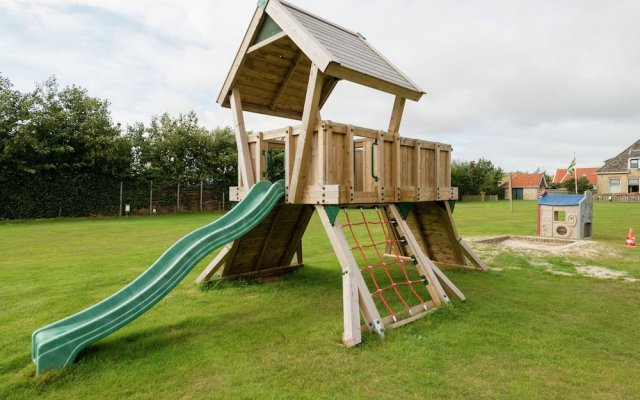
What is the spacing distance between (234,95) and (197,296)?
362 cm

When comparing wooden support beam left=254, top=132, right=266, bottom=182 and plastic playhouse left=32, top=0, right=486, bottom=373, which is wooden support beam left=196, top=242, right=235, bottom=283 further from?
wooden support beam left=254, top=132, right=266, bottom=182

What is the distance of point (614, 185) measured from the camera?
51.9 metres

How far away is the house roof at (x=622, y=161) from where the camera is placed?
166 feet

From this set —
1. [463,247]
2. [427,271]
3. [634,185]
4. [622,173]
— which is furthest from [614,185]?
[427,271]

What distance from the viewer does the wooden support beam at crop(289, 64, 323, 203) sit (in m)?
5.52

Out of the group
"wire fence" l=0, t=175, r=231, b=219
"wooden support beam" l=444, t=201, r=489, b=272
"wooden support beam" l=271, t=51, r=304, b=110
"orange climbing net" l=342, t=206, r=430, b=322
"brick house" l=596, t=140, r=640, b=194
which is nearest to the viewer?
"orange climbing net" l=342, t=206, r=430, b=322

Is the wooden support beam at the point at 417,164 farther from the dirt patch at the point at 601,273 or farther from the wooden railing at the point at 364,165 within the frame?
the dirt patch at the point at 601,273

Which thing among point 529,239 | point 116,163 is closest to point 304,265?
point 529,239

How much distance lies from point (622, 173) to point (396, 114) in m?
58.3

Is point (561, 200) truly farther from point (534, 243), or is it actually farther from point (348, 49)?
point (348, 49)

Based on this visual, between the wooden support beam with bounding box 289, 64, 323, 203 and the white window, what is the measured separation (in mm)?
60551

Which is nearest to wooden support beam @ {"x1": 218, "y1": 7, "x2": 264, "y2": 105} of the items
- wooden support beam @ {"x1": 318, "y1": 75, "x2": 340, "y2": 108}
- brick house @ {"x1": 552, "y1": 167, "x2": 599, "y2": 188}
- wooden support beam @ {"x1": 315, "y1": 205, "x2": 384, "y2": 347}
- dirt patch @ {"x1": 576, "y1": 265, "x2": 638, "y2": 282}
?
wooden support beam @ {"x1": 318, "y1": 75, "x2": 340, "y2": 108}

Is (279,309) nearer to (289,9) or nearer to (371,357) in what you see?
(371,357)

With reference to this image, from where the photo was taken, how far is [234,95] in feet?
23.2
